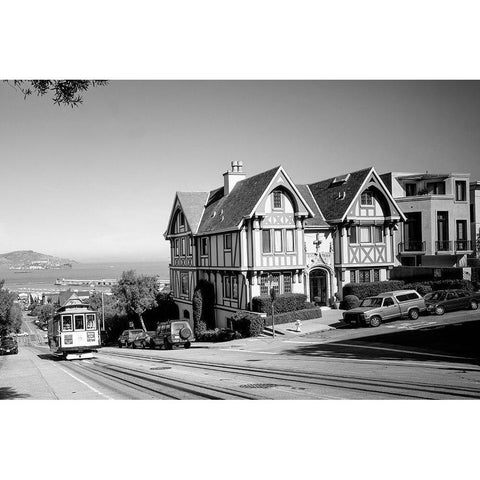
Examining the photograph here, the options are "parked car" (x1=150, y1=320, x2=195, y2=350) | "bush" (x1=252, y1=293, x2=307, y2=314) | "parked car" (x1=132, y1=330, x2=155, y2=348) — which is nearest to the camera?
"bush" (x1=252, y1=293, x2=307, y2=314)

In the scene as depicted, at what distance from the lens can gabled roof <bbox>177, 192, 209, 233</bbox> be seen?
11.8 m

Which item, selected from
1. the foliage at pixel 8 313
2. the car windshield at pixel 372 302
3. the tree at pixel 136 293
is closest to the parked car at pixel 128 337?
the tree at pixel 136 293

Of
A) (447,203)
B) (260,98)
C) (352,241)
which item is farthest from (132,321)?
(447,203)

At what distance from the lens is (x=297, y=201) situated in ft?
42.8

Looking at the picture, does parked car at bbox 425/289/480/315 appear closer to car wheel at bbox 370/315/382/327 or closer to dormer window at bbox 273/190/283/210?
car wheel at bbox 370/315/382/327

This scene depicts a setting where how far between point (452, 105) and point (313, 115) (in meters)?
2.73

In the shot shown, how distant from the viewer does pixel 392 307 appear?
33.8 ft

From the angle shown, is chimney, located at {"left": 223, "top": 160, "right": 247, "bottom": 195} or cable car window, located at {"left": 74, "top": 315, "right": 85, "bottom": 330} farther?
cable car window, located at {"left": 74, "top": 315, "right": 85, "bottom": 330}

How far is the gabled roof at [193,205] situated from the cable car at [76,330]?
3927mm

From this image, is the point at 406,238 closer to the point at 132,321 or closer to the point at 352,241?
the point at 352,241

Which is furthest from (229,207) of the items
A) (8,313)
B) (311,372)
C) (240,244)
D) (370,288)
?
(8,313)

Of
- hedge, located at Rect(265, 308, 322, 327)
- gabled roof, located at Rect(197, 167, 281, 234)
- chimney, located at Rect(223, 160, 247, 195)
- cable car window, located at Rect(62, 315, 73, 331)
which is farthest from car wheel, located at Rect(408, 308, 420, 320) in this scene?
cable car window, located at Rect(62, 315, 73, 331)

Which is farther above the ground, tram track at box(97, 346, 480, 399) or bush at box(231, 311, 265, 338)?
bush at box(231, 311, 265, 338)

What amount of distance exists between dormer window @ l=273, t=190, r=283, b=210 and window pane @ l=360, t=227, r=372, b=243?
317cm
